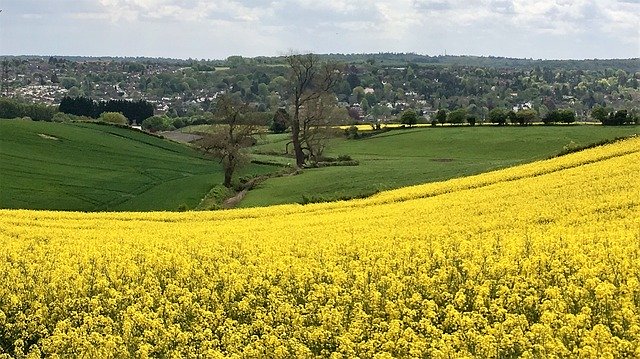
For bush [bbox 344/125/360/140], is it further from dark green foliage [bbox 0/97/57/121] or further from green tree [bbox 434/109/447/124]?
dark green foliage [bbox 0/97/57/121]

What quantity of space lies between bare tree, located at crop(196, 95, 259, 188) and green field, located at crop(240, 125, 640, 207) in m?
3.96

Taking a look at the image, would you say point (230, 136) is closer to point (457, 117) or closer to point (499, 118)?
point (499, 118)

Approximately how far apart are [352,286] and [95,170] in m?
48.8

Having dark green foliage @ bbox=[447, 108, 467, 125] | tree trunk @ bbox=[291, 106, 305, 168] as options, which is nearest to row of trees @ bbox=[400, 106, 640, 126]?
dark green foliage @ bbox=[447, 108, 467, 125]

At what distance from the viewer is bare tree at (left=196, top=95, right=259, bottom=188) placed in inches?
2122

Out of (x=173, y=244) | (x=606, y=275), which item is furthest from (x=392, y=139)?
(x=606, y=275)

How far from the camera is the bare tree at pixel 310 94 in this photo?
210 feet

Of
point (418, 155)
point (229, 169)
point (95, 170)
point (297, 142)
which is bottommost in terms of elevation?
point (95, 170)

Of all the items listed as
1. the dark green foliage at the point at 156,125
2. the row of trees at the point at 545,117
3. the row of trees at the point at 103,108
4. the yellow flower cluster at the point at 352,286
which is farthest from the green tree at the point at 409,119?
the yellow flower cluster at the point at 352,286

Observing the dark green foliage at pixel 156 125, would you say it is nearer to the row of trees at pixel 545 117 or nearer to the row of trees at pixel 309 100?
the row of trees at pixel 545 117

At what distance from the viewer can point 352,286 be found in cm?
1358

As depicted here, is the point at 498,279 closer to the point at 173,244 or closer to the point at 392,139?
the point at 173,244

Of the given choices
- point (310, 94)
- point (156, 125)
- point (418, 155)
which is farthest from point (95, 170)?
point (156, 125)

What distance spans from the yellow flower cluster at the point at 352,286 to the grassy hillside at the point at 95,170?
23118 millimetres
